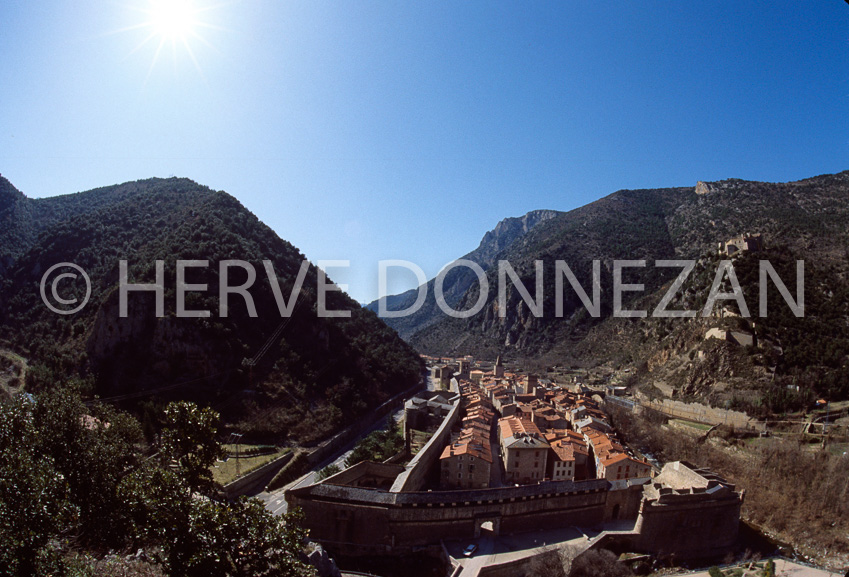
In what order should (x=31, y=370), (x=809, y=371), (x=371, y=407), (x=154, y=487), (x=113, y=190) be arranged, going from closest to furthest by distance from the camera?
(x=154, y=487)
(x=31, y=370)
(x=809, y=371)
(x=371, y=407)
(x=113, y=190)

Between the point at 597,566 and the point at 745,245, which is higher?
the point at 745,245

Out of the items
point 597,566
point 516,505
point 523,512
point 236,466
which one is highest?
point 236,466

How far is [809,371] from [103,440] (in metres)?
41.0

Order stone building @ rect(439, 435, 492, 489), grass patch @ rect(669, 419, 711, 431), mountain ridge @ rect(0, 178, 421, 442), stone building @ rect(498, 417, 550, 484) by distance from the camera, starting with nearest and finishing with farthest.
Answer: stone building @ rect(439, 435, 492, 489) < stone building @ rect(498, 417, 550, 484) < mountain ridge @ rect(0, 178, 421, 442) < grass patch @ rect(669, 419, 711, 431)

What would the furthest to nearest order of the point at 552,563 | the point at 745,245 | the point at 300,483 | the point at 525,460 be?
the point at 745,245 → the point at 525,460 → the point at 300,483 → the point at 552,563

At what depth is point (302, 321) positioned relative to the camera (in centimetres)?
3906

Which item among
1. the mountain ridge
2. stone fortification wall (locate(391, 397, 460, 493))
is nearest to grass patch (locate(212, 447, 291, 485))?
the mountain ridge

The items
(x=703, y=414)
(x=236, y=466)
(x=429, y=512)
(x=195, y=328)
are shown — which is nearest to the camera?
(x=429, y=512)

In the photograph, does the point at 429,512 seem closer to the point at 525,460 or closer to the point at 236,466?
the point at 525,460

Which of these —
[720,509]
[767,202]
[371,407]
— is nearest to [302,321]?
[371,407]

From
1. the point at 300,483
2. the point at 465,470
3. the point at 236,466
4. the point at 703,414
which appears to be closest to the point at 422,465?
the point at 465,470

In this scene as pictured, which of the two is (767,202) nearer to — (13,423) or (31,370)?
(13,423)

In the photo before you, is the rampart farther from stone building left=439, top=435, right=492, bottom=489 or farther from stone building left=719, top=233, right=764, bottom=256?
stone building left=719, top=233, right=764, bottom=256

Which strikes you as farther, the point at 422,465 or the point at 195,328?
the point at 195,328
